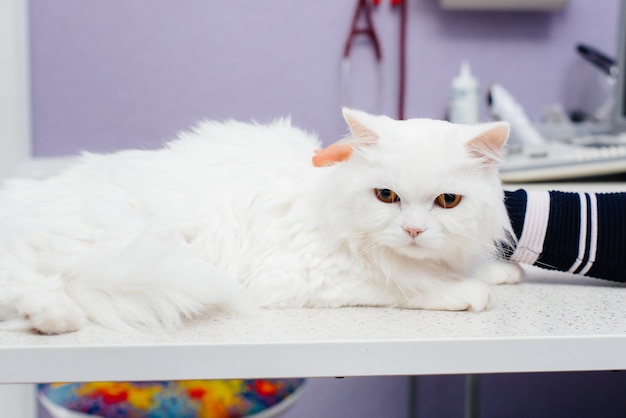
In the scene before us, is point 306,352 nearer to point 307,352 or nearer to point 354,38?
point 307,352

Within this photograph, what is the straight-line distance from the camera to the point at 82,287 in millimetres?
646

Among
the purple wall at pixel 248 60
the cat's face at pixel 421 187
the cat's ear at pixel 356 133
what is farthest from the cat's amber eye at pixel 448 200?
the purple wall at pixel 248 60

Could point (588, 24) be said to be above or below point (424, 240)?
above

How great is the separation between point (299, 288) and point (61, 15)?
138 cm

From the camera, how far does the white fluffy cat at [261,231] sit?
0.64m

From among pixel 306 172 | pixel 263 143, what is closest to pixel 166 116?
pixel 263 143

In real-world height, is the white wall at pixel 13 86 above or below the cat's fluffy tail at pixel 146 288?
above

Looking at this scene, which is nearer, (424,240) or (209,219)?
(424,240)

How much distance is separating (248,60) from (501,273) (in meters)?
1.19

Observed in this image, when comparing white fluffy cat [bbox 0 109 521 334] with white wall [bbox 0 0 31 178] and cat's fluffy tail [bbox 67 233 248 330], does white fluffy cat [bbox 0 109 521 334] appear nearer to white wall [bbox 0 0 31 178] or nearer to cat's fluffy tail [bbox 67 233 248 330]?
cat's fluffy tail [bbox 67 233 248 330]

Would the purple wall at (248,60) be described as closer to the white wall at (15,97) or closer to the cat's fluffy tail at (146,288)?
the white wall at (15,97)

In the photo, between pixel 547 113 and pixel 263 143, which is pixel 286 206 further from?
pixel 547 113

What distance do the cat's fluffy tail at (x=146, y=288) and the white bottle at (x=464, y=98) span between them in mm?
1163

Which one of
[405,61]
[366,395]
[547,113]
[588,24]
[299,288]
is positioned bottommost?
[366,395]
